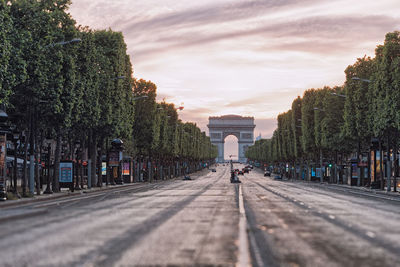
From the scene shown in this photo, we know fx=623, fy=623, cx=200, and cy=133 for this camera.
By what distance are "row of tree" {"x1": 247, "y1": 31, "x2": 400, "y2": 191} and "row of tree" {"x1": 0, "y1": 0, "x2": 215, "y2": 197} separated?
2545 cm

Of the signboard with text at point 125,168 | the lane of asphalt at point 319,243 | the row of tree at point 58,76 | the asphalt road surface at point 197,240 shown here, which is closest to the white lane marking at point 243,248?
the asphalt road surface at point 197,240

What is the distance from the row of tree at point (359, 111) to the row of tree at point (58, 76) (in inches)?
1002

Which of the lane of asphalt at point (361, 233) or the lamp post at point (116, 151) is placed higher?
the lamp post at point (116, 151)

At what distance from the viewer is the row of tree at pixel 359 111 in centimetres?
5797

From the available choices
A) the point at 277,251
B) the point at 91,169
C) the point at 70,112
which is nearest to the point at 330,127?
the point at 91,169

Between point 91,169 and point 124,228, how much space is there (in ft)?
→ 153

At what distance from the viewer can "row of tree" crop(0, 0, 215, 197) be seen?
38.0m

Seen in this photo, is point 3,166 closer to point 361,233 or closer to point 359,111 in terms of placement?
point 361,233

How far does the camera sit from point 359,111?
2815 inches

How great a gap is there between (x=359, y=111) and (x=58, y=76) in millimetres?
38309

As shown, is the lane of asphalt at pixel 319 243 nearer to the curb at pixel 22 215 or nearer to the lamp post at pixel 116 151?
the curb at pixel 22 215

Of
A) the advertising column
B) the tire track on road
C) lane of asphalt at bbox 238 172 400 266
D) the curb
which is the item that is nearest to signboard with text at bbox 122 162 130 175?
the advertising column

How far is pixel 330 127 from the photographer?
302 ft

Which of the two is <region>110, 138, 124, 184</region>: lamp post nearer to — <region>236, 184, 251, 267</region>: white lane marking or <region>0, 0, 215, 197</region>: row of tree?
<region>0, 0, 215, 197</region>: row of tree
